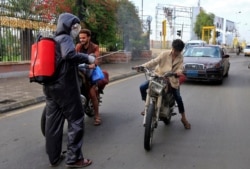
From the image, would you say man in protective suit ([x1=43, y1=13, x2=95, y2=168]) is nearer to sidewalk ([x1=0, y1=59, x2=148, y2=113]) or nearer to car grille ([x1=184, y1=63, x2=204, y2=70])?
sidewalk ([x1=0, y1=59, x2=148, y2=113])

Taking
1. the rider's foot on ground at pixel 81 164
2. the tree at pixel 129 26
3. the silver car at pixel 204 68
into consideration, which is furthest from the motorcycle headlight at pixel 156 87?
the tree at pixel 129 26

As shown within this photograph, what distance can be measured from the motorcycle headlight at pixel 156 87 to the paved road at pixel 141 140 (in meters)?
0.85

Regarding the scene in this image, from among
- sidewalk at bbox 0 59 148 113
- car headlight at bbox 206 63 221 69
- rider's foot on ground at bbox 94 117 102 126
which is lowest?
rider's foot on ground at bbox 94 117 102 126

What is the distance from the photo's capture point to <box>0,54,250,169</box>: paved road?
4.73m

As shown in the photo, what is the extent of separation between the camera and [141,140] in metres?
5.69

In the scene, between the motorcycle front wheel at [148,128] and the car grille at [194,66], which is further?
the car grille at [194,66]

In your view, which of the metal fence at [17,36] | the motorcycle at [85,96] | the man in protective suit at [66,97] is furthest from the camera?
the metal fence at [17,36]

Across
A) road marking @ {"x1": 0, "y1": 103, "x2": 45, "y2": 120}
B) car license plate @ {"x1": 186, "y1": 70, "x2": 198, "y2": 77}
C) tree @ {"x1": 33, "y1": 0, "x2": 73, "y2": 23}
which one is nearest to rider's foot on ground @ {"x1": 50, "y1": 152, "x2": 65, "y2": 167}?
road marking @ {"x1": 0, "y1": 103, "x2": 45, "y2": 120}

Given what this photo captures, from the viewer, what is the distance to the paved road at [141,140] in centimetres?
473

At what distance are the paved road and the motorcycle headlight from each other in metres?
0.85

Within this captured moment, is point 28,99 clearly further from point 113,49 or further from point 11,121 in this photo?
point 113,49

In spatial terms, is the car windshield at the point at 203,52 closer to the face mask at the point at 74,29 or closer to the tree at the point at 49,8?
the tree at the point at 49,8

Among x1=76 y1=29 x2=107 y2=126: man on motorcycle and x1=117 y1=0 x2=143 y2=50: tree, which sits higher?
x1=117 y1=0 x2=143 y2=50: tree

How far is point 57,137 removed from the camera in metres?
4.56
